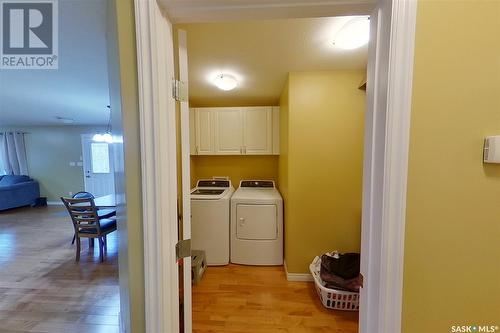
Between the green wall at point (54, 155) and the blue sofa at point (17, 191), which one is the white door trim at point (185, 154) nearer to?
the green wall at point (54, 155)

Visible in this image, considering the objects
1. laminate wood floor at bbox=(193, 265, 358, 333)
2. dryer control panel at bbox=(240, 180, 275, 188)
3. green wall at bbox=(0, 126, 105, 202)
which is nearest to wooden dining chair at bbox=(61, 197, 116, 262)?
laminate wood floor at bbox=(193, 265, 358, 333)

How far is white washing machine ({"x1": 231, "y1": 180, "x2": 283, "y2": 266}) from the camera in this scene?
94.0 inches

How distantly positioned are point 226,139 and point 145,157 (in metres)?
2.27

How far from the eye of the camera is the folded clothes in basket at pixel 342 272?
173cm

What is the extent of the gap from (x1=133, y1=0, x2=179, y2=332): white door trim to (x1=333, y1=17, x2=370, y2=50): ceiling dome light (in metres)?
1.16

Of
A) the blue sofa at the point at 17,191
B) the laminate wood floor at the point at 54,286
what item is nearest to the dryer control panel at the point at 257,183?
the laminate wood floor at the point at 54,286

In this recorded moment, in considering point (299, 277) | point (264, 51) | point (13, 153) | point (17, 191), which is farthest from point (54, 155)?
point (299, 277)

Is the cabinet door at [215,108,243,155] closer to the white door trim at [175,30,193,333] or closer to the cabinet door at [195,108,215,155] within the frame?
the cabinet door at [195,108,215,155]

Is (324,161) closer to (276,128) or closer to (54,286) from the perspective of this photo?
(276,128)

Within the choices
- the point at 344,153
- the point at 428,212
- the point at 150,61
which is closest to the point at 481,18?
the point at 428,212

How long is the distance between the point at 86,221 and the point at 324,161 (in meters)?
3.09

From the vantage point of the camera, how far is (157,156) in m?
0.69

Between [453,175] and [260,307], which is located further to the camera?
[260,307]

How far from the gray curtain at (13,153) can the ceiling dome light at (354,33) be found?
26.5ft
